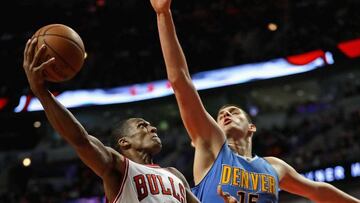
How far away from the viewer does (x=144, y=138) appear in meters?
3.97

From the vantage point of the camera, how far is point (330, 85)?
19203 mm

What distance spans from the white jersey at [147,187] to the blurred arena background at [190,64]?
967 cm

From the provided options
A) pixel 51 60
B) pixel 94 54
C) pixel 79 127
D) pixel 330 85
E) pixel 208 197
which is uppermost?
pixel 51 60

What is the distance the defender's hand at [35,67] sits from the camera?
3047 mm

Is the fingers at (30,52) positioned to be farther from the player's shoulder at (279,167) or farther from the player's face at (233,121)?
the player's shoulder at (279,167)

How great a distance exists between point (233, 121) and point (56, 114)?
5.69 feet

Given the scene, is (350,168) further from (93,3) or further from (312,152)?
(93,3)

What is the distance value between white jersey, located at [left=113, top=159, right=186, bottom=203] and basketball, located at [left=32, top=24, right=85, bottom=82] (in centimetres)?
64

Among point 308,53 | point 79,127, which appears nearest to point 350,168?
point 308,53

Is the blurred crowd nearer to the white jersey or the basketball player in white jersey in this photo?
the basketball player in white jersey

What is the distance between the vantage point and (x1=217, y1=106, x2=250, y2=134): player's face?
4.48m

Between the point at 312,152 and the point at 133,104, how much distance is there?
5.03 metres

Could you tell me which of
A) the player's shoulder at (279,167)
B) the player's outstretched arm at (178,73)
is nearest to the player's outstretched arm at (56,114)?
the player's outstretched arm at (178,73)

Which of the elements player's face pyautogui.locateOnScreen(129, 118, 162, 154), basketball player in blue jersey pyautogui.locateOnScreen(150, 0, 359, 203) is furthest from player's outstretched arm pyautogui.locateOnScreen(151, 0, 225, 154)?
player's face pyautogui.locateOnScreen(129, 118, 162, 154)
